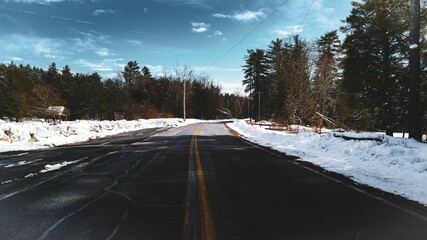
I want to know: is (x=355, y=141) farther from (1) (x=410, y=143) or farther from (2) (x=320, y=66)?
(2) (x=320, y=66)

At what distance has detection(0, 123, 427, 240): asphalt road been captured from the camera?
14.7 feet

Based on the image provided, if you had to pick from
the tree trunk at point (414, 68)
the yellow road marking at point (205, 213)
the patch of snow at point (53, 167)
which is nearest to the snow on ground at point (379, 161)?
the tree trunk at point (414, 68)

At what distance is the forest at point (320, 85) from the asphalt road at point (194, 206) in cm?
881

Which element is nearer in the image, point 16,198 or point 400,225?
point 400,225

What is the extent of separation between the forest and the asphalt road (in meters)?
Result: 8.81

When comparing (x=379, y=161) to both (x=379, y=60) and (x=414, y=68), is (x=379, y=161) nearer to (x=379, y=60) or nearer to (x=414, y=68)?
(x=414, y=68)

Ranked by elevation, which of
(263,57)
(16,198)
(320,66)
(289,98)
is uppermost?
(263,57)

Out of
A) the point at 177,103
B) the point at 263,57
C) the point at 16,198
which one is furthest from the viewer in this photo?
the point at 177,103

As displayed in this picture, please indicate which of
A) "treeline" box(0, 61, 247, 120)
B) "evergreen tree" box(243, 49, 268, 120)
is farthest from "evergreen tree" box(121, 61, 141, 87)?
"evergreen tree" box(243, 49, 268, 120)

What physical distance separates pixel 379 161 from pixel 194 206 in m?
6.80

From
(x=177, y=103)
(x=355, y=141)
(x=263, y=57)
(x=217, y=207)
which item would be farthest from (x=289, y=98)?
(x=177, y=103)

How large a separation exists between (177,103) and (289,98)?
60.6 metres

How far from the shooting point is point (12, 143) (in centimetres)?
1748

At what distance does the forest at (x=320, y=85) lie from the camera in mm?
23984
